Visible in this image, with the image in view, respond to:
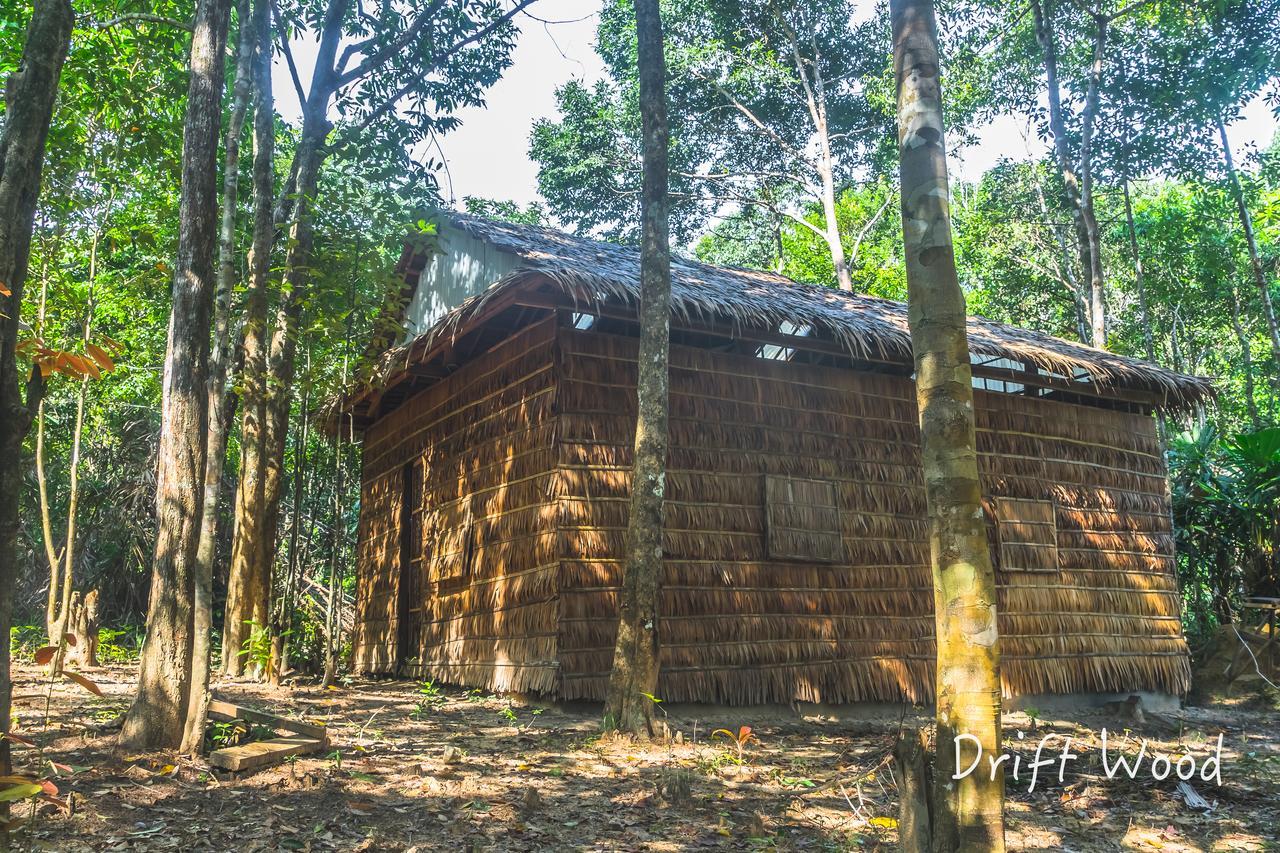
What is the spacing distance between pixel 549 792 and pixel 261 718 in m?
1.65

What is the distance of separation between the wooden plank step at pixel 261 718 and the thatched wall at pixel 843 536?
79.6 inches

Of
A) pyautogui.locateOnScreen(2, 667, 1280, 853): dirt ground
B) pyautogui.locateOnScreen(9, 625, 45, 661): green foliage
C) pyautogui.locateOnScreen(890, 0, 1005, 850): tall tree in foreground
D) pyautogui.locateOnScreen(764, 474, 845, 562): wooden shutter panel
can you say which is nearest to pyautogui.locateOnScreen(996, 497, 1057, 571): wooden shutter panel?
pyautogui.locateOnScreen(764, 474, 845, 562): wooden shutter panel

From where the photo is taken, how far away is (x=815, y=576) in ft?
25.3

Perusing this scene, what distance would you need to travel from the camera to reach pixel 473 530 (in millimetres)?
8023

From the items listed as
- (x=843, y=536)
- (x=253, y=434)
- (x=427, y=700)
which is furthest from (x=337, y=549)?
(x=843, y=536)

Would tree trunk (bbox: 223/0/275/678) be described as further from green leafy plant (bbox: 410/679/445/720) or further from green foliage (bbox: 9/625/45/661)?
green foliage (bbox: 9/625/45/661)

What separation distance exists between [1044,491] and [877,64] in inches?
460

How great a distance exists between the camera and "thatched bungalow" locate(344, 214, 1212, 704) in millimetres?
6859

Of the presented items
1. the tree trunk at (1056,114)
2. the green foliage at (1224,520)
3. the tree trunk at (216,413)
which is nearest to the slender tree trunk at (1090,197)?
the tree trunk at (1056,114)

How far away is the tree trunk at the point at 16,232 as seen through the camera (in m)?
2.27

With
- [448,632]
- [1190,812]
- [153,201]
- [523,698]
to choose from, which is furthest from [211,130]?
[153,201]

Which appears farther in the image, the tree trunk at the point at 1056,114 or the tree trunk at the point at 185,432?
the tree trunk at the point at 1056,114

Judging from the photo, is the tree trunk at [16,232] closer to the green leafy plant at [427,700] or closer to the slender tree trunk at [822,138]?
the green leafy plant at [427,700]

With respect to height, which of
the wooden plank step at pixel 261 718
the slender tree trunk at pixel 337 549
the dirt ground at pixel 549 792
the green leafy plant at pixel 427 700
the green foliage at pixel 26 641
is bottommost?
the dirt ground at pixel 549 792
